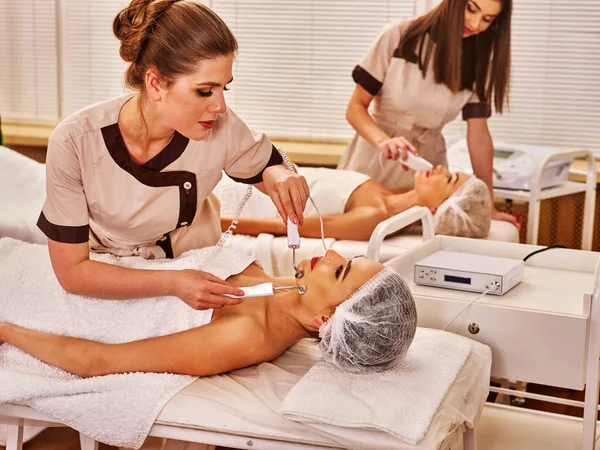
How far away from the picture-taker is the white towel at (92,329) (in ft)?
5.70

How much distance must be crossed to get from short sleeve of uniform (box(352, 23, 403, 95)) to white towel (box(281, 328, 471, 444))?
1557 mm

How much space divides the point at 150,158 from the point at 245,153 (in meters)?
0.25

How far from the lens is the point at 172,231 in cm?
213

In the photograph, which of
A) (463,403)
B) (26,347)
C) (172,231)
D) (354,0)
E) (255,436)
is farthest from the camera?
(354,0)

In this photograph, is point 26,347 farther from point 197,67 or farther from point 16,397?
point 197,67

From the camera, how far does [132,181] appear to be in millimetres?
1959

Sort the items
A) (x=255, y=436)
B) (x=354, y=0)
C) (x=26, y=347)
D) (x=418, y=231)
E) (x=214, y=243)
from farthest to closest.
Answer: (x=354, y=0) → (x=418, y=231) → (x=214, y=243) → (x=26, y=347) → (x=255, y=436)

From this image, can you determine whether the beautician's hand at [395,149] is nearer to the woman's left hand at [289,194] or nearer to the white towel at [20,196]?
the woman's left hand at [289,194]

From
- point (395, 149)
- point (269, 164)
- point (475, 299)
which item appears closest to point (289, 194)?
point (269, 164)

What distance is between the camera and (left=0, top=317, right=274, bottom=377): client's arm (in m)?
1.82

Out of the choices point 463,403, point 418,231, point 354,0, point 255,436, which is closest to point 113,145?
point 255,436

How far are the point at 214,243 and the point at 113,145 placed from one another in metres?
0.45

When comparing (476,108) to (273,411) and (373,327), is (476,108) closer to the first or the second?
(373,327)

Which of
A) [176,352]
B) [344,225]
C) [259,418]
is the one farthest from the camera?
[344,225]
